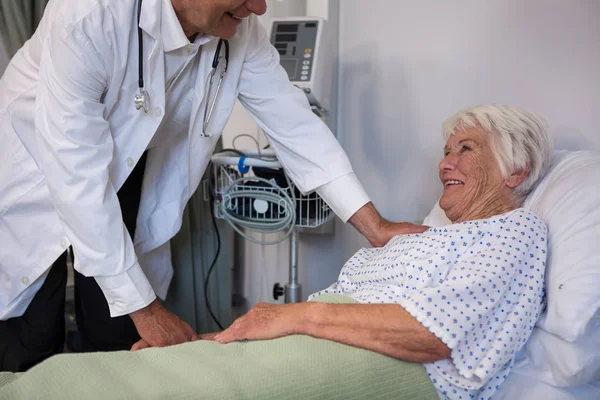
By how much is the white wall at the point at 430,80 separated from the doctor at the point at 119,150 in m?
0.55

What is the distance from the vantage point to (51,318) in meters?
1.58

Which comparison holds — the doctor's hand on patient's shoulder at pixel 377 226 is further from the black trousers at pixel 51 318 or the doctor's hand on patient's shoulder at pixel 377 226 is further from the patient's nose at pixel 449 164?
the black trousers at pixel 51 318

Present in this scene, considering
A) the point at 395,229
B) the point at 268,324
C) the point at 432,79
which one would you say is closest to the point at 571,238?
the point at 395,229

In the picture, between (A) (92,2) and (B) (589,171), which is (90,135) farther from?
(B) (589,171)

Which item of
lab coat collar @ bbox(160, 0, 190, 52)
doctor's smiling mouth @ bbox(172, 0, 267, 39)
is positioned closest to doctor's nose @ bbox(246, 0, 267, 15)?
doctor's smiling mouth @ bbox(172, 0, 267, 39)

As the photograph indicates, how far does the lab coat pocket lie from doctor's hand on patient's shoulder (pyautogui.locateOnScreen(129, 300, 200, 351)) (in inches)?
17.3

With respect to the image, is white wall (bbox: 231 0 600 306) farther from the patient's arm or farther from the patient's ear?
the patient's arm

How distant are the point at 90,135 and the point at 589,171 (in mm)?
1182

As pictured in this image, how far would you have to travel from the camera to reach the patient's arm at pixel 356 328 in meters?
1.12

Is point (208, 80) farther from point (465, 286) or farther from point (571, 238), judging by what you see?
point (571, 238)

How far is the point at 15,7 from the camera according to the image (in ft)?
6.22

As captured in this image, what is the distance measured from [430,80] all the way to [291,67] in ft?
1.66

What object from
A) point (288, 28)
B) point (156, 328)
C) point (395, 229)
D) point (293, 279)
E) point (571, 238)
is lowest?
point (293, 279)

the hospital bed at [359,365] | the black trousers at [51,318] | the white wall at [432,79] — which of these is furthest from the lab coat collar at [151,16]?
the white wall at [432,79]
